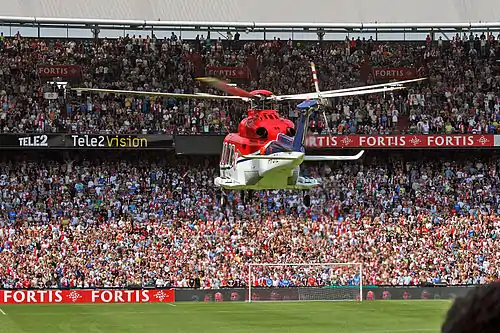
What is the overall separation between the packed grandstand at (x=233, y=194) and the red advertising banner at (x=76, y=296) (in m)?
1.38

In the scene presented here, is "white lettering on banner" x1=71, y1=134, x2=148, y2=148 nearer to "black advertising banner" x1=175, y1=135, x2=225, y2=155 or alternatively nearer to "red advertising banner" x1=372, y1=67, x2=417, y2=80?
"black advertising banner" x1=175, y1=135, x2=225, y2=155

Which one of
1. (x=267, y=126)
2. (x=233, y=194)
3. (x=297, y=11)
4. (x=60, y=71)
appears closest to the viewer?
(x=267, y=126)

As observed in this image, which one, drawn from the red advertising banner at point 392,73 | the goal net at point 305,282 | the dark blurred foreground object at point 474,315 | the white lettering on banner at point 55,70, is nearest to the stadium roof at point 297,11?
the red advertising banner at point 392,73

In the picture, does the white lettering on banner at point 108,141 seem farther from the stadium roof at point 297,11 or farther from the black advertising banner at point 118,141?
the stadium roof at point 297,11

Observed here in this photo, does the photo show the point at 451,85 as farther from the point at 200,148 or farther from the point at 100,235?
the point at 100,235

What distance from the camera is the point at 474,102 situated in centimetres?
5394

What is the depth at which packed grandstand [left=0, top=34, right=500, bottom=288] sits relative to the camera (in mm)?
45500

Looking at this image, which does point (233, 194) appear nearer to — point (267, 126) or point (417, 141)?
point (417, 141)

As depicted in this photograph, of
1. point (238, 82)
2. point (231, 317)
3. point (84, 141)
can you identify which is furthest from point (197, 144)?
point (231, 317)

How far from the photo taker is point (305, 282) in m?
44.7

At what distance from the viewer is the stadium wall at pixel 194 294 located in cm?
4216

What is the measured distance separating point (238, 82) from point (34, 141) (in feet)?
45.3

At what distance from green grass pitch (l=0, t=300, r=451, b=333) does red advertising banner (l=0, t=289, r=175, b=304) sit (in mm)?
1782

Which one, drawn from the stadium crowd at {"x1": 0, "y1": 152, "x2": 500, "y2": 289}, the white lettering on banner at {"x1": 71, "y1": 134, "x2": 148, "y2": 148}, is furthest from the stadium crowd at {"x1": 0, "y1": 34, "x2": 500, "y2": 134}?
the stadium crowd at {"x1": 0, "y1": 152, "x2": 500, "y2": 289}
